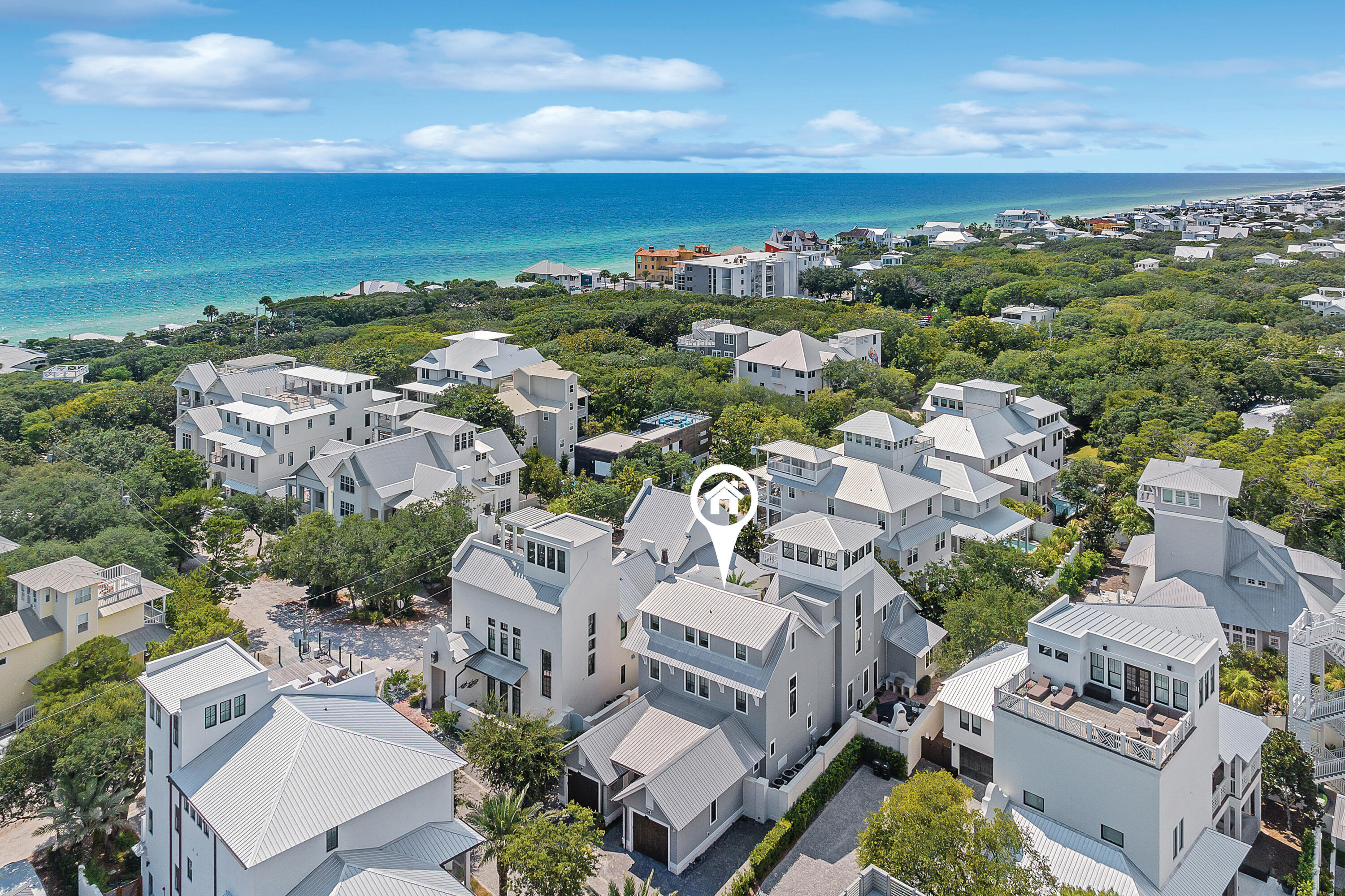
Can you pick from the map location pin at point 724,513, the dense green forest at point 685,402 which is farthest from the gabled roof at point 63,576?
the map location pin at point 724,513

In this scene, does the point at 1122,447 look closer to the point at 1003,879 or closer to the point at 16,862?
the point at 1003,879

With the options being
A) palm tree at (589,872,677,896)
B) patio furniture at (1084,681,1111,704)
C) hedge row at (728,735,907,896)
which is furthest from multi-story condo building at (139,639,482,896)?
patio furniture at (1084,681,1111,704)

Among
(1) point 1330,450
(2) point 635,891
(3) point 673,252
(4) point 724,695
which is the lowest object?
(2) point 635,891

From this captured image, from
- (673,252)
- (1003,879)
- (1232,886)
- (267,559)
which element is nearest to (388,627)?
(267,559)

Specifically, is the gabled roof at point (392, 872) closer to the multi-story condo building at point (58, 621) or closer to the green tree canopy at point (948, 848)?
the green tree canopy at point (948, 848)

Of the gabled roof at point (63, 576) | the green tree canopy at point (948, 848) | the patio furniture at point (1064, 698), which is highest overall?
the gabled roof at point (63, 576)

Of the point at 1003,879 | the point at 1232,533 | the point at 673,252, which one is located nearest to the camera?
the point at 1003,879
